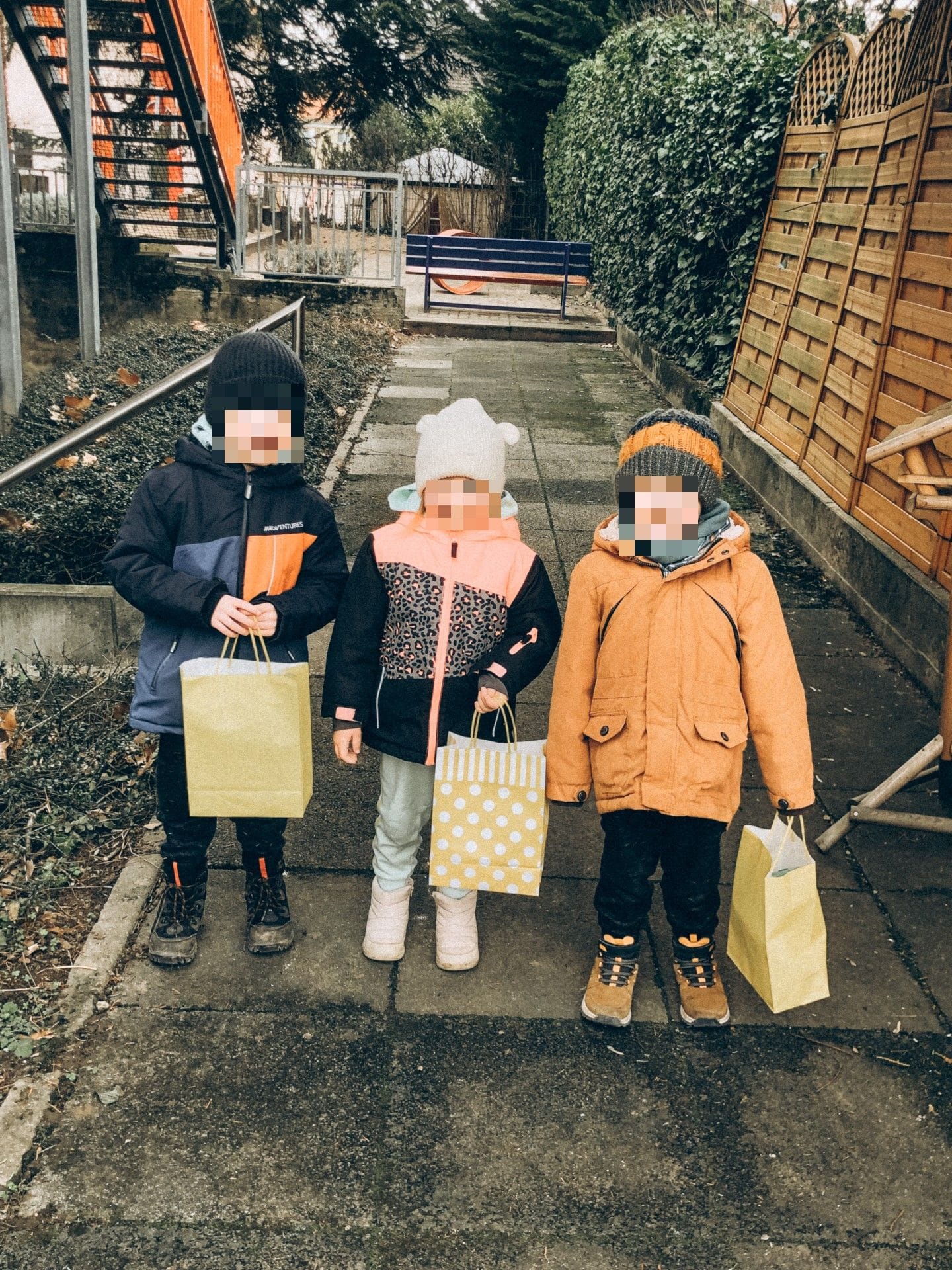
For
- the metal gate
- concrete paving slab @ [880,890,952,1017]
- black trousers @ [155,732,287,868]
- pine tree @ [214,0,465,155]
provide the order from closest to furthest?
black trousers @ [155,732,287,868] < concrete paving slab @ [880,890,952,1017] < the metal gate < pine tree @ [214,0,465,155]

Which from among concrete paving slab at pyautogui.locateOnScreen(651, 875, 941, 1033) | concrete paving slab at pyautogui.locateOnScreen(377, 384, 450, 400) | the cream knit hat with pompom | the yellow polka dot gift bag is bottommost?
concrete paving slab at pyautogui.locateOnScreen(651, 875, 941, 1033)

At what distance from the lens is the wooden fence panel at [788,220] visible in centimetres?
721

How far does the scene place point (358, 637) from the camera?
9.32ft

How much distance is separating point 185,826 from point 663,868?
127 cm

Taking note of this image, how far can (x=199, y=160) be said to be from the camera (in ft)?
39.1

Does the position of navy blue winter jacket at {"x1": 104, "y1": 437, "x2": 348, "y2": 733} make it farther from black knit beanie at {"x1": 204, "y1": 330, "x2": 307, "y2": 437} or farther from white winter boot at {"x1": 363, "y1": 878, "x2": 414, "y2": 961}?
white winter boot at {"x1": 363, "y1": 878, "x2": 414, "y2": 961}

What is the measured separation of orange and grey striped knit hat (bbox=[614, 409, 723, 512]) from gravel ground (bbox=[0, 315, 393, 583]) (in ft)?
10.7

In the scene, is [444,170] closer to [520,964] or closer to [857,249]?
[857,249]

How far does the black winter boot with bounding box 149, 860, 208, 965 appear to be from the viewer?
9.89 feet

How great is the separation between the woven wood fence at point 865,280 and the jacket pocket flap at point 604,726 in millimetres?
2130

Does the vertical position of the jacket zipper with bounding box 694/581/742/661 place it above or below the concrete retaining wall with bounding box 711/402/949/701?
above

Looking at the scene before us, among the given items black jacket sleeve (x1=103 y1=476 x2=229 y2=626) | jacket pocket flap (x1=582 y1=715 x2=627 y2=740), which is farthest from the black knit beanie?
jacket pocket flap (x1=582 y1=715 x2=627 y2=740)

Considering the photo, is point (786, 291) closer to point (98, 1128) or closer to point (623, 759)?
point (623, 759)

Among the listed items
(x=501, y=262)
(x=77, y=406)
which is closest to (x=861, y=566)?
(x=77, y=406)
